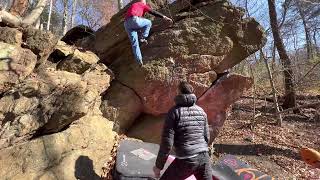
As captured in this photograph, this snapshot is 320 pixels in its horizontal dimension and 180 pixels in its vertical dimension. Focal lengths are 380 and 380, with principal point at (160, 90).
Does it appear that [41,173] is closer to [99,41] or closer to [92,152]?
[92,152]

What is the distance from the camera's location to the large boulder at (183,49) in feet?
29.5

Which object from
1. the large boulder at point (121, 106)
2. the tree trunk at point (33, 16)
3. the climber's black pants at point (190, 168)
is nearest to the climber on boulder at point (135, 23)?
the large boulder at point (121, 106)

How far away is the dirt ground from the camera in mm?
10273

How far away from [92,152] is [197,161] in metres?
2.78

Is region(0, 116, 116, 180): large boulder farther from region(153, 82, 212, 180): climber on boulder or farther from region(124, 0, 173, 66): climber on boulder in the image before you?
region(124, 0, 173, 66): climber on boulder

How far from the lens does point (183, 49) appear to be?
9.13m

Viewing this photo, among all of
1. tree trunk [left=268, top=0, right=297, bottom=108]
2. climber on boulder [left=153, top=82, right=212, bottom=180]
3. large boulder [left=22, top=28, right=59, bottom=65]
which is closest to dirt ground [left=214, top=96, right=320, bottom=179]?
tree trunk [left=268, top=0, right=297, bottom=108]

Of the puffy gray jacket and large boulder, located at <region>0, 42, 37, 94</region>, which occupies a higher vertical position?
large boulder, located at <region>0, 42, 37, 94</region>

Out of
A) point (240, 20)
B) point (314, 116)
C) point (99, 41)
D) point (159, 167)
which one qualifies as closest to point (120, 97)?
A: point (99, 41)

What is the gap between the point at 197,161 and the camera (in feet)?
15.9

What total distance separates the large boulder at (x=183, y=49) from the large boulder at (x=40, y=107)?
171 cm

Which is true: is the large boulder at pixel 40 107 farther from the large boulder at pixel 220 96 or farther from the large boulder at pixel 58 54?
the large boulder at pixel 220 96

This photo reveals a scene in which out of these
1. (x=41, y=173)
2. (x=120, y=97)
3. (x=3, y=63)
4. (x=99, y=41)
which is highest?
(x=99, y=41)

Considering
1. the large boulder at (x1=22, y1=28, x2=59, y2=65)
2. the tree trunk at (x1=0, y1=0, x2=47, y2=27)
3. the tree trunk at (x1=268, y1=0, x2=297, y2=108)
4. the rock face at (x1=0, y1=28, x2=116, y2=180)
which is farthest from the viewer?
the tree trunk at (x1=268, y1=0, x2=297, y2=108)
